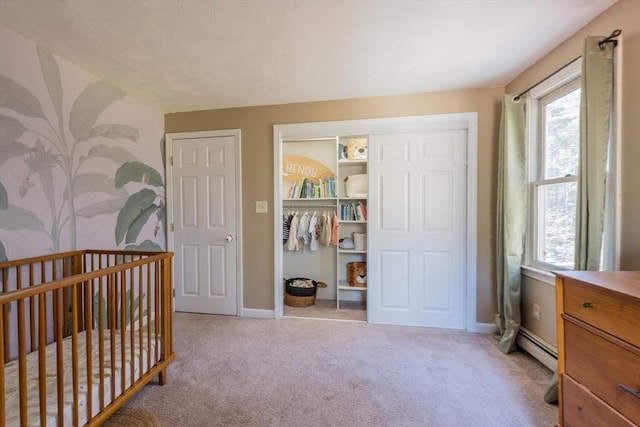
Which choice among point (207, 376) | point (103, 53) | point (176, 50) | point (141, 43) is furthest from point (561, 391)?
point (103, 53)

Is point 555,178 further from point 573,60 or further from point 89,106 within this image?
point 89,106

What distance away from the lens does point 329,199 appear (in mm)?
3211

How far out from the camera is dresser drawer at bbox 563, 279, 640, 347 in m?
0.91

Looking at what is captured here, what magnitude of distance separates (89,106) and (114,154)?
40cm

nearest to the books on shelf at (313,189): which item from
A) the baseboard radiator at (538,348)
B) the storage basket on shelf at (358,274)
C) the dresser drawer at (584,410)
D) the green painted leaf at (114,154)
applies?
the storage basket on shelf at (358,274)

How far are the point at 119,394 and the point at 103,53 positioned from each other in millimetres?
2173

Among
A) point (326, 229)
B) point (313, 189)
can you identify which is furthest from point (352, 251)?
point (313, 189)

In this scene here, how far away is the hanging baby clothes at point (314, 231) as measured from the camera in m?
3.19

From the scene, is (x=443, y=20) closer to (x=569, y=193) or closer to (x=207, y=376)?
(x=569, y=193)

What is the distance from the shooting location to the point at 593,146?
4.66 ft

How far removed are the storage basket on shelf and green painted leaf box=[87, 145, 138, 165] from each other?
251cm

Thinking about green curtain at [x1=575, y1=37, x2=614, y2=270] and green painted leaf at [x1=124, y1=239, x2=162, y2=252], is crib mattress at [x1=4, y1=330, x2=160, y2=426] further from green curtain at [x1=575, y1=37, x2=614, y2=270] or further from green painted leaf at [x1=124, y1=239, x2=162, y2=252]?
green curtain at [x1=575, y1=37, x2=614, y2=270]

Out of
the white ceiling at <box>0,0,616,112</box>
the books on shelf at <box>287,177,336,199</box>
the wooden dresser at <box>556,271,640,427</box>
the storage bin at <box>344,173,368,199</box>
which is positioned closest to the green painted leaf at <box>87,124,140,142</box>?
the white ceiling at <box>0,0,616,112</box>

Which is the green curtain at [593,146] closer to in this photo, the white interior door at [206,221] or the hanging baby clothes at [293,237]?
the hanging baby clothes at [293,237]
